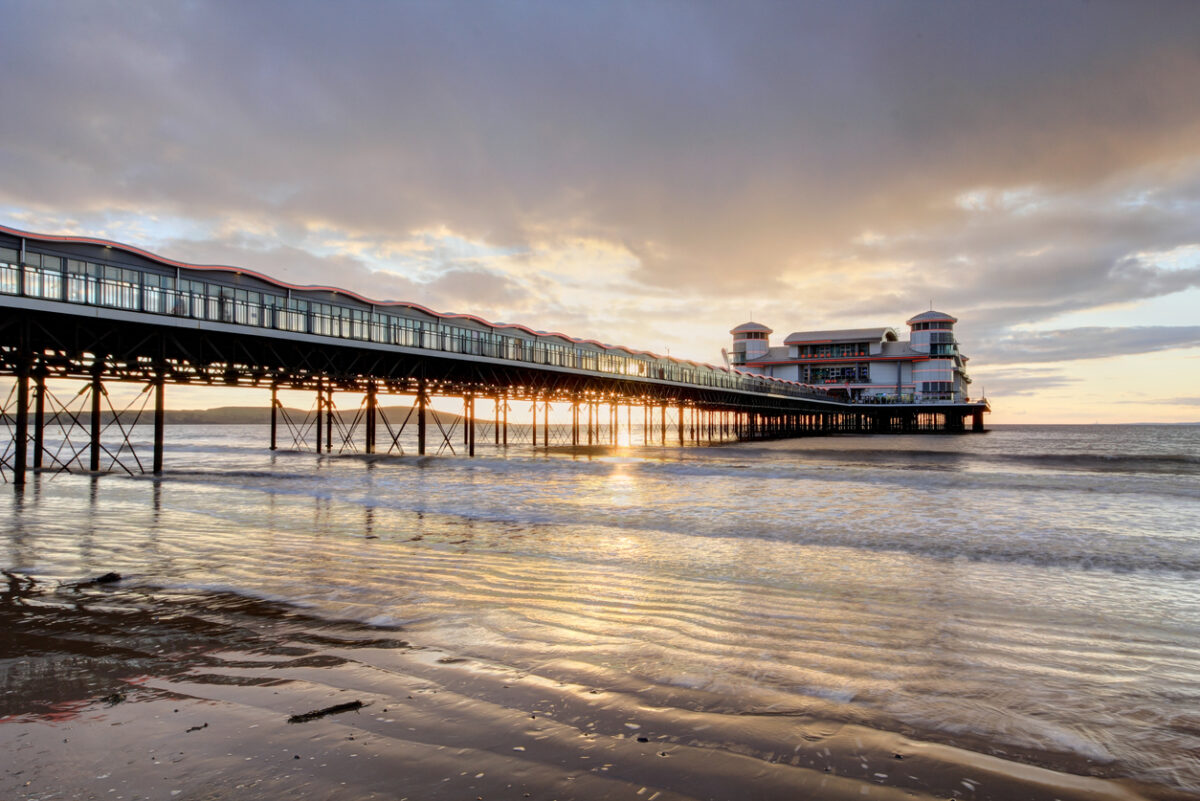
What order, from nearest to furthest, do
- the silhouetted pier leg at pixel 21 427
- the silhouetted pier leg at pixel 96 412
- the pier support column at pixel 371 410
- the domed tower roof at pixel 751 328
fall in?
1. the silhouetted pier leg at pixel 21 427
2. the silhouetted pier leg at pixel 96 412
3. the pier support column at pixel 371 410
4. the domed tower roof at pixel 751 328

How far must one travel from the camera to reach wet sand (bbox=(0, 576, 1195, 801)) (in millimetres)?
2957

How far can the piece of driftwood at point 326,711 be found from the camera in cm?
364

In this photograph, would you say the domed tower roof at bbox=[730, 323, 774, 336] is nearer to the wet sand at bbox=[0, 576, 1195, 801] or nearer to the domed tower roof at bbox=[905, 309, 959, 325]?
the domed tower roof at bbox=[905, 309, 959, 325]

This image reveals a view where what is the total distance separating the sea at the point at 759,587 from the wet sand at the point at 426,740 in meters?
0.28

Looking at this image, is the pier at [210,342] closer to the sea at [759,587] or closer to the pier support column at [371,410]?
the pier support column at [371,410]

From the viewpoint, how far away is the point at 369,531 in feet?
37.1

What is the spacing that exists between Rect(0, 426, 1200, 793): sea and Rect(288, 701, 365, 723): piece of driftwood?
1032mm

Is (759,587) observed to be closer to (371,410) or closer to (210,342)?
(210,342)

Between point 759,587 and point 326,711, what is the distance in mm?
5160

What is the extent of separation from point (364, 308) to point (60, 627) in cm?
2828

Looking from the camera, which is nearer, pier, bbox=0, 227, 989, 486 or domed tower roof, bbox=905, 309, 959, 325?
pier, bbox=0, 227, 989, 486

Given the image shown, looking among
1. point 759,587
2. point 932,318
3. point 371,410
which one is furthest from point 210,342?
point 932,318

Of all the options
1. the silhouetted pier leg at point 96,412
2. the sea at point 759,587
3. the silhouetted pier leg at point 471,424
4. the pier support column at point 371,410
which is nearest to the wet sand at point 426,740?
the sea at point 759,587

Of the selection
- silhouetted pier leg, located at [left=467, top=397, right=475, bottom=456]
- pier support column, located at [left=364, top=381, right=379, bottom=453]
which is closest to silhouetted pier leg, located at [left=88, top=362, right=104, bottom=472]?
pier support column, located at [left=364, top=381, right=379, bottom=453]
